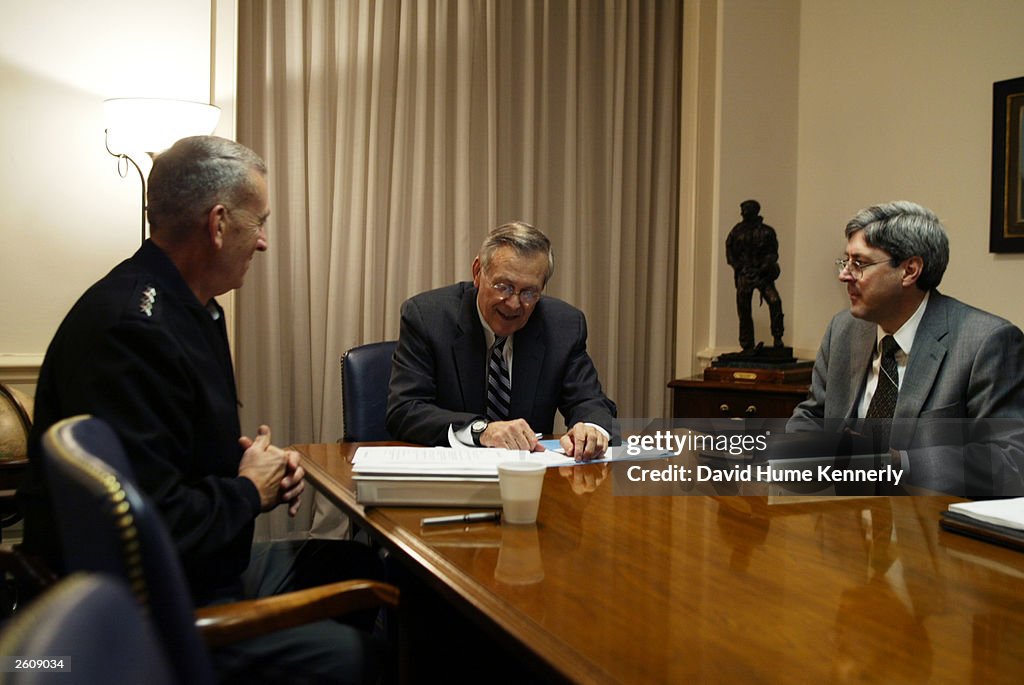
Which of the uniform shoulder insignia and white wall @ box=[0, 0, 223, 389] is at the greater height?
white wall @ box=[0, 0, 223, 389]

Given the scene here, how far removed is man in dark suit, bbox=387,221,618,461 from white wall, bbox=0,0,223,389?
4.36ft

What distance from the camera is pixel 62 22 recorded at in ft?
10.1

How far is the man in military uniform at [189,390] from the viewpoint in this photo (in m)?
1.41

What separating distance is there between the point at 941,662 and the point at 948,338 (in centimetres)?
140

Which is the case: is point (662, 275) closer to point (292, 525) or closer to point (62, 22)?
point (292, 525)

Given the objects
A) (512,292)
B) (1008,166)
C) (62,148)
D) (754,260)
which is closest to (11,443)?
(62,148)

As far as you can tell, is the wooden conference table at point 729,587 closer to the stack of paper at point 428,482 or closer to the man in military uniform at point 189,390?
the stack of paper at point 428,482

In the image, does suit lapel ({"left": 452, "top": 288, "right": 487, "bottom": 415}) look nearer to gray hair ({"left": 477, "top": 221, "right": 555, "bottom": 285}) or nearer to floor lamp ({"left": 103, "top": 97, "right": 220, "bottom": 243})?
Result: gray hair ({"left": 477, "top": 221, "right": 555, "bottom": 285})

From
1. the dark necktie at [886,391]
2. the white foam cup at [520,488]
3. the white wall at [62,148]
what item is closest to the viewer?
the white foam cup at [520,488]

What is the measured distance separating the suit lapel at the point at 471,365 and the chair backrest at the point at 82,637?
2.05m

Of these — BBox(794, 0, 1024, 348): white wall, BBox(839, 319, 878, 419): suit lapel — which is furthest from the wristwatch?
BBox(794, 0, 1024, 348): white wall

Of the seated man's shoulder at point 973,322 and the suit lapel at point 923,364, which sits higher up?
the seated man's shoulder at point 973,322

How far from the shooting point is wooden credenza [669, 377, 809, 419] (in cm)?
371

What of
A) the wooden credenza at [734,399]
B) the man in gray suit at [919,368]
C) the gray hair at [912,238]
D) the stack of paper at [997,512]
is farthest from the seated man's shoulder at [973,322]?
the wooden credenza at [734,399]
